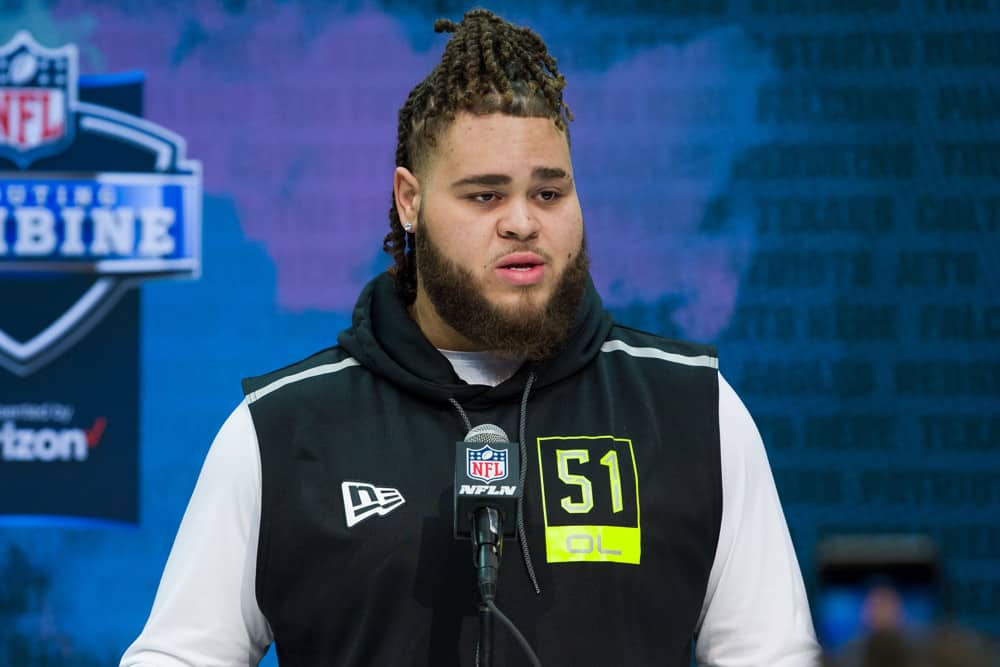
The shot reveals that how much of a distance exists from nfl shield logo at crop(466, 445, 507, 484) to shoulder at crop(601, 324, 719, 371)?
16.1 inches

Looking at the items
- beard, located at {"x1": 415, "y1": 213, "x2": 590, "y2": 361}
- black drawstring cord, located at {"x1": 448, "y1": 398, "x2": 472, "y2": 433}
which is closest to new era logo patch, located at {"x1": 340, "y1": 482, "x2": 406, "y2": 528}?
black drawstring cord, located at {"x1": 448, "y1": 398, "x2": 472, "y2": 433}

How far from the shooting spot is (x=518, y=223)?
1.52 metres

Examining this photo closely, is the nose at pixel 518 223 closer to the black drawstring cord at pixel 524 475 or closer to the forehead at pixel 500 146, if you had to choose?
the forehead at pixel 500 146

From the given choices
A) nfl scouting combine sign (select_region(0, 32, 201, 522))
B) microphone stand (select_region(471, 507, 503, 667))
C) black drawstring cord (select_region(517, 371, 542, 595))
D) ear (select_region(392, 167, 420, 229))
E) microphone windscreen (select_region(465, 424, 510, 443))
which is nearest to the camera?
microphone stand (select_region(471, 507, 503, 667))

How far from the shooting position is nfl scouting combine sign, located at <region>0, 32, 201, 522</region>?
2625 mm

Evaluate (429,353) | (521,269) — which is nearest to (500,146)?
(521,269)

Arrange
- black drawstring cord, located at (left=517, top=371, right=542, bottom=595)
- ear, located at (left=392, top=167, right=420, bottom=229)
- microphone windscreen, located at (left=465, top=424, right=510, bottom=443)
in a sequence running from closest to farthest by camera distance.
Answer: microphone windscreen, located at (left=465, top=424, right=510, bottom=443) < black drawstring cord, located at (left=517, top=371, right=542, bottom=595) < ear, located at (left=392, top=167, right=420, bottom=229)

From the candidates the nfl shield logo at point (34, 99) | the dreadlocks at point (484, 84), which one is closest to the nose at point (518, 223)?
the dreadlocks at point (484, 84)

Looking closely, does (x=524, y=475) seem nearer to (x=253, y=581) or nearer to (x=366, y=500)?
(x=366, y=500)

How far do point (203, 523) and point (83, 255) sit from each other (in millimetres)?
1288

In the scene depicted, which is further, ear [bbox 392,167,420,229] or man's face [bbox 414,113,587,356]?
ear [bbox 392,167,420,229]

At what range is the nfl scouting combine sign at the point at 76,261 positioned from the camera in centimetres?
262

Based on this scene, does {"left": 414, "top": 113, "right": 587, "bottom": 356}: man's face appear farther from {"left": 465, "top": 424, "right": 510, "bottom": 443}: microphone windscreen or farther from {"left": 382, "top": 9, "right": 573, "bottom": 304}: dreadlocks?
{"left": 465, "top": 424, "right": 510, "bottom": 443}: microphone windscreen

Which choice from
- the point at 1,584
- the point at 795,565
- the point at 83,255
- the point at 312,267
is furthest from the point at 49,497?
the point at 795,565
